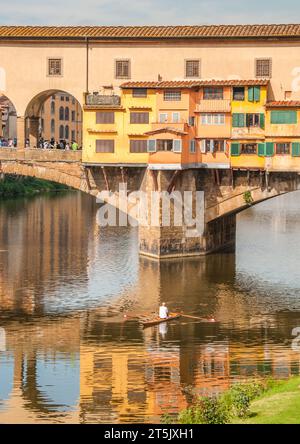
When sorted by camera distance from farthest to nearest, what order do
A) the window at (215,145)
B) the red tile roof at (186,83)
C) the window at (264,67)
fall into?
the window at (215,145)
the window at (264,67)
the red tile roof at (186,83)

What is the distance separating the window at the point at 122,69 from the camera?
70812 millimetres

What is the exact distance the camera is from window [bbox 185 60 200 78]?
7006 centimetres

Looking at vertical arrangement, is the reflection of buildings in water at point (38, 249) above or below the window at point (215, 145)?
below

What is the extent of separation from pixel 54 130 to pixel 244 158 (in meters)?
66.1

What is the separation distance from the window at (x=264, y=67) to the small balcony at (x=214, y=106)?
9.67 ft

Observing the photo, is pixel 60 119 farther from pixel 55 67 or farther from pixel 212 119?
pixel 212 119

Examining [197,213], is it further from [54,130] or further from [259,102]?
[54,130]

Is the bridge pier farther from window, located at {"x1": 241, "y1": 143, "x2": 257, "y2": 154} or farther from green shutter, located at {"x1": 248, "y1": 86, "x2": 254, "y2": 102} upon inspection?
green shutter, located at {"x1": 248, "y1": 86, "x2": 254, "y2": 102}

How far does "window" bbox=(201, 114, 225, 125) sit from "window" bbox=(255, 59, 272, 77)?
3890mm

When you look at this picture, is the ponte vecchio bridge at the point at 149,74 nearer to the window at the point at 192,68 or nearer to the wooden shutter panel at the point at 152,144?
the window at the point at 192,68

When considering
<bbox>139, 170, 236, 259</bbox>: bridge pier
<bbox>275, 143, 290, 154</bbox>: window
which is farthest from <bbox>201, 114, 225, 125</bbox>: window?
<bbox>275, 143, 290, 154</bbox>: window

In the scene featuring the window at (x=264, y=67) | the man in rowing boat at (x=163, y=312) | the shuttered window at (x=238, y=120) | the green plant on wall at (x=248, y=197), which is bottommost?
the man in rowing boat at (x=163, y=312)

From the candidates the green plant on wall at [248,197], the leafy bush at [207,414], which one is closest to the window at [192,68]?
the green plant on wall at [248,197]
